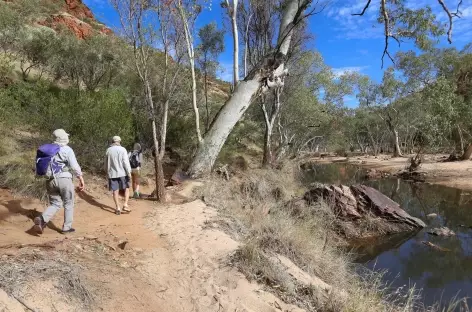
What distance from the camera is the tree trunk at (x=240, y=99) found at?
11000 millimetres

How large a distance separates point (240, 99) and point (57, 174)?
6283 millimetres

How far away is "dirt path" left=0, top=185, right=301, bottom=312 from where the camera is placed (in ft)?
13.4

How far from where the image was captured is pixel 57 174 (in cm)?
578

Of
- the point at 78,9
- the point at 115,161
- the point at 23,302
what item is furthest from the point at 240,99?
the point at 78,9

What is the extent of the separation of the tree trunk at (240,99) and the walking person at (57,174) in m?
5.42

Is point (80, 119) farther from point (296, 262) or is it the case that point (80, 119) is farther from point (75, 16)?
point (75, 16)

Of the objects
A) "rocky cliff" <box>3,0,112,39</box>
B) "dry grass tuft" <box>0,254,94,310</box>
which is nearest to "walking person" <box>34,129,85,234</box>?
"dry grass tuft" <box>0,254,94,310</box>

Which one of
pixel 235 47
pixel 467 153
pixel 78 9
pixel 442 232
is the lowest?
pixel 442 232

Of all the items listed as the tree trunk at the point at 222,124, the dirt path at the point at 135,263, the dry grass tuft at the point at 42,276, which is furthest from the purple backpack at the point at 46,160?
the tree trunk at the point at 222,124

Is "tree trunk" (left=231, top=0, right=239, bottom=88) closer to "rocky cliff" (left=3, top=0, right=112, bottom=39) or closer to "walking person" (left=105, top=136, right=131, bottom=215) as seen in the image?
"walking person" (left=105, top=136, right=131, bottom=215)

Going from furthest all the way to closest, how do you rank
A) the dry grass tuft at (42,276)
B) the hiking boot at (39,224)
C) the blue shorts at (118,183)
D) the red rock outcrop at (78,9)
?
the red rock outcrop at (78,9) < the blue shorts at (118,183) < the hiking boot at (39,224) < the dry grass tuft at (42,276)

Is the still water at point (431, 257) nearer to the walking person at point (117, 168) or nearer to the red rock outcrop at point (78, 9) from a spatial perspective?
the walking person at point (117, 168)

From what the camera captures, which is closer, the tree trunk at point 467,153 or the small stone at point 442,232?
the small stone at point 442,232

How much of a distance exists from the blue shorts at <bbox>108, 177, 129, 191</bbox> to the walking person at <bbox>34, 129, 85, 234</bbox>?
5.52ft
